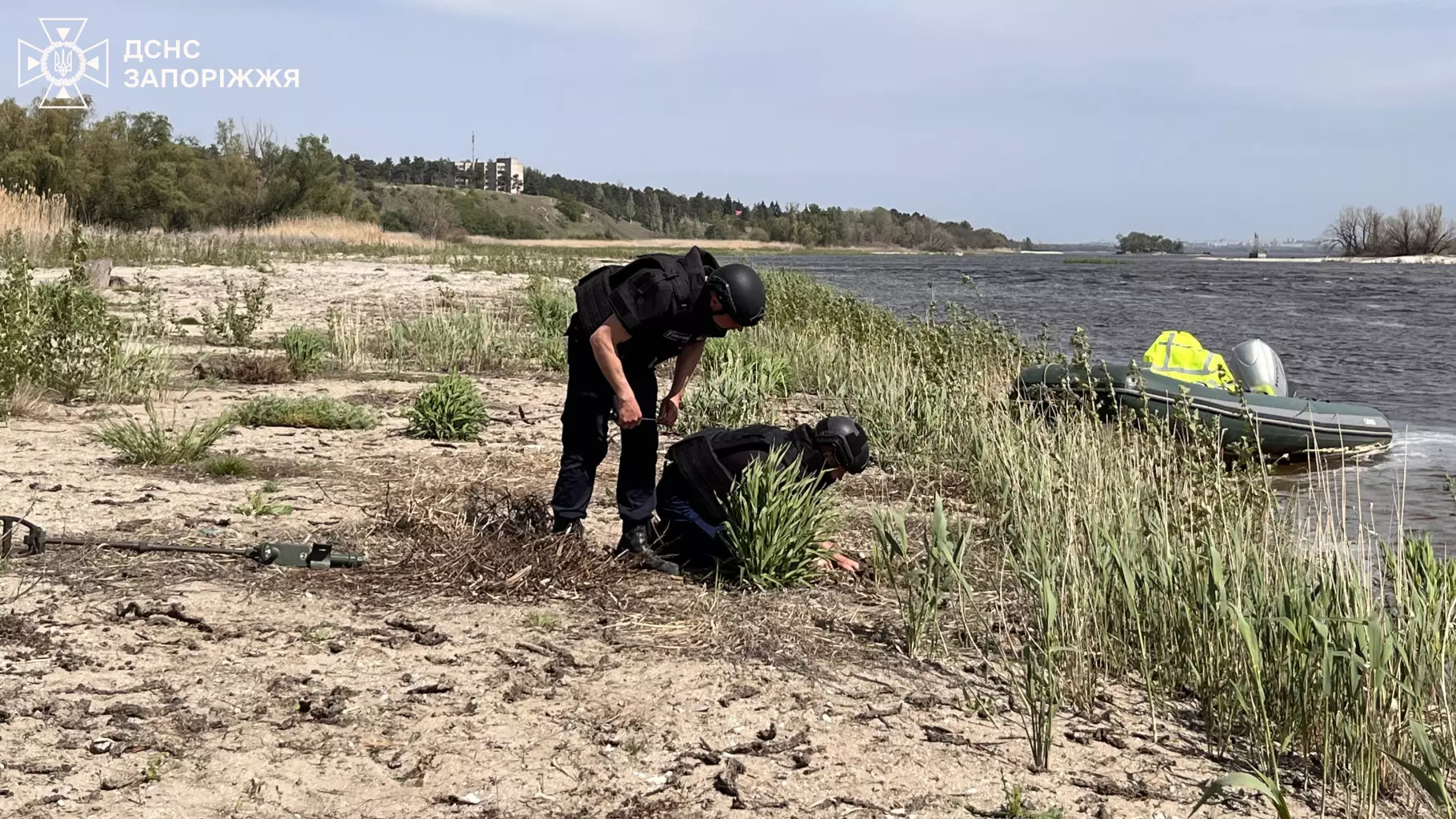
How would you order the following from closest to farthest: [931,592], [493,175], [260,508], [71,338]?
[931,592]
[260,508]
[71,338]
[493,175]

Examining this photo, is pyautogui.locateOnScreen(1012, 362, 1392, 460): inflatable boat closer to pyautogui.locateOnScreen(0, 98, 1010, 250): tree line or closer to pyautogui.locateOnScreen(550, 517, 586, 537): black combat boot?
pyautogui.locateOnScreen(550, 517, 586, 537): black combat boot

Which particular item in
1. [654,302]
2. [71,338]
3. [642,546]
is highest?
[654,302]

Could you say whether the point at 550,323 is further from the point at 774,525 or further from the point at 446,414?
the point at 774,525

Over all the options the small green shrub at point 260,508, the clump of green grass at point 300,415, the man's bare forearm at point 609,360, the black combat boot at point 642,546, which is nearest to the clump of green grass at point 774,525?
the black combat boot at point 642,546

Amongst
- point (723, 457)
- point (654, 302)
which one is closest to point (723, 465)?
point (723, 457)

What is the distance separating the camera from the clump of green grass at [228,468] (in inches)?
231

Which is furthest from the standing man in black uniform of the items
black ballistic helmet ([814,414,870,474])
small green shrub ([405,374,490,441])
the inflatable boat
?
the inflatable boat

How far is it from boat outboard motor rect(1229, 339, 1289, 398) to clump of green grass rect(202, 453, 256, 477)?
7.72 m

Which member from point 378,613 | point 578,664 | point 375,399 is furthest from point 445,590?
point 375,399

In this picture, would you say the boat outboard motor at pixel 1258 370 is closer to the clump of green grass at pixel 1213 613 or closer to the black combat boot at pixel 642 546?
the clump of green grass at pixel 1213 613

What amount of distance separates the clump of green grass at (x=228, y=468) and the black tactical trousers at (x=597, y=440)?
2020 millimetres

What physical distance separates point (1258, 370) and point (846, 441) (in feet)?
22.0

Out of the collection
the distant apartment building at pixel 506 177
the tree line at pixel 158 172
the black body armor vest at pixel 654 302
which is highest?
the distant apartment building at pixel 506 177

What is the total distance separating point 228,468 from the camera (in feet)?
19.3
